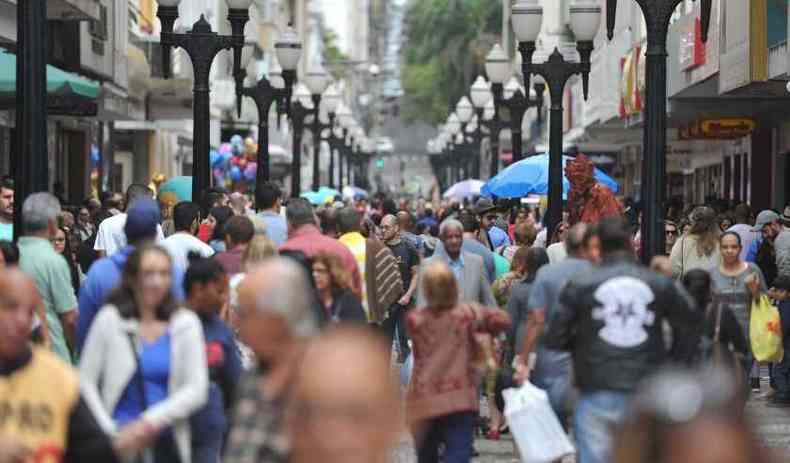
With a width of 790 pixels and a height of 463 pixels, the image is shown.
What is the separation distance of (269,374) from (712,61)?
20889 mm

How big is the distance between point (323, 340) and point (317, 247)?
7406 millimetres

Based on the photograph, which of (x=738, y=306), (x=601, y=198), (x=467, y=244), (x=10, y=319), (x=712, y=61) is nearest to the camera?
(x=10, y=319)

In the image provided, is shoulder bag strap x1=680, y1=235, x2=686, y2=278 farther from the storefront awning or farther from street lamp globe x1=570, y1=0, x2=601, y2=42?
the storefront awning

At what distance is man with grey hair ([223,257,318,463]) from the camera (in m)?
5.88

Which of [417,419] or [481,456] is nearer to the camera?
[417,419]

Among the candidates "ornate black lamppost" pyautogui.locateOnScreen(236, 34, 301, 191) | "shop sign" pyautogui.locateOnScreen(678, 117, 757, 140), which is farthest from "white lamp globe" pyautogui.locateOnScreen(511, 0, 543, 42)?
"shop sign" pyautogui.locateOnScreen(678, 117, 757, 140)

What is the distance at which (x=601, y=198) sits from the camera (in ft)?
59.6

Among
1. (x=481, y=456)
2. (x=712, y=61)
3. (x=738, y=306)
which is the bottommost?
(x=481, y=456)

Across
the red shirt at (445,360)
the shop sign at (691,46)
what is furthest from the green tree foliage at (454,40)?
the red shirt at (445,360)

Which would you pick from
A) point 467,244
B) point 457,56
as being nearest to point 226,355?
point 467,244

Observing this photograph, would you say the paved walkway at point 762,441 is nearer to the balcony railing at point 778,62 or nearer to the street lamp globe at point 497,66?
the balcony railing at point 778,62

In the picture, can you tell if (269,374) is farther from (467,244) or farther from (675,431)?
(467,244)

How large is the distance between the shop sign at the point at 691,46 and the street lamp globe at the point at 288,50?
18.9 feet

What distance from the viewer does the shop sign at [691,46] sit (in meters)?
27.4
